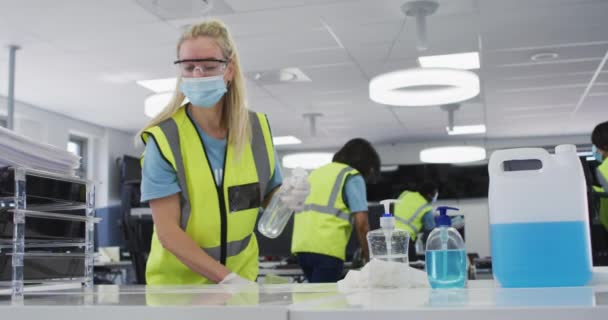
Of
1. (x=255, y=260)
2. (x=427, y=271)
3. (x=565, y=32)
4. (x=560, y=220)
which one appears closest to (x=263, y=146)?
(x=255, y=260)

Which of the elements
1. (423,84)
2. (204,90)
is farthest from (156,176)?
(423,84)

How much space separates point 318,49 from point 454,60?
4.08 ft

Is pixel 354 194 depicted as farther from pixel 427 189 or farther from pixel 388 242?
pixel 388 242

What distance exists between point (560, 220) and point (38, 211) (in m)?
0.87

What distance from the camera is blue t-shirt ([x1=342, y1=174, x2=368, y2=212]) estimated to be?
3377 millimetres

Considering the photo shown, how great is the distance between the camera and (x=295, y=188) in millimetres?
1718

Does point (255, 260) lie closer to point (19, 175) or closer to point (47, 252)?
point (47, 252)

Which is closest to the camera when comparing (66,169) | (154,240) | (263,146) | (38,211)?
(38,211)

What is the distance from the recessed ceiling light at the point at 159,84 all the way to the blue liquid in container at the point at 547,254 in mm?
5512

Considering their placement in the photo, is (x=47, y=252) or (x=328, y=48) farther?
(x=328, y=48)

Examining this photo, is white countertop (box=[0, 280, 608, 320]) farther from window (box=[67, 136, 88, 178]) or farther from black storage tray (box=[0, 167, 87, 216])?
window (box=[67, 136, 88, 178])

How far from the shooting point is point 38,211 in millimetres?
1203

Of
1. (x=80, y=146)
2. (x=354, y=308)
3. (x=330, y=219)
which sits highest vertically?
(x=80, y=146)

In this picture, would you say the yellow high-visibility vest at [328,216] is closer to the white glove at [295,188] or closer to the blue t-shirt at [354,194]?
the blue t-shirt at [354,194]
